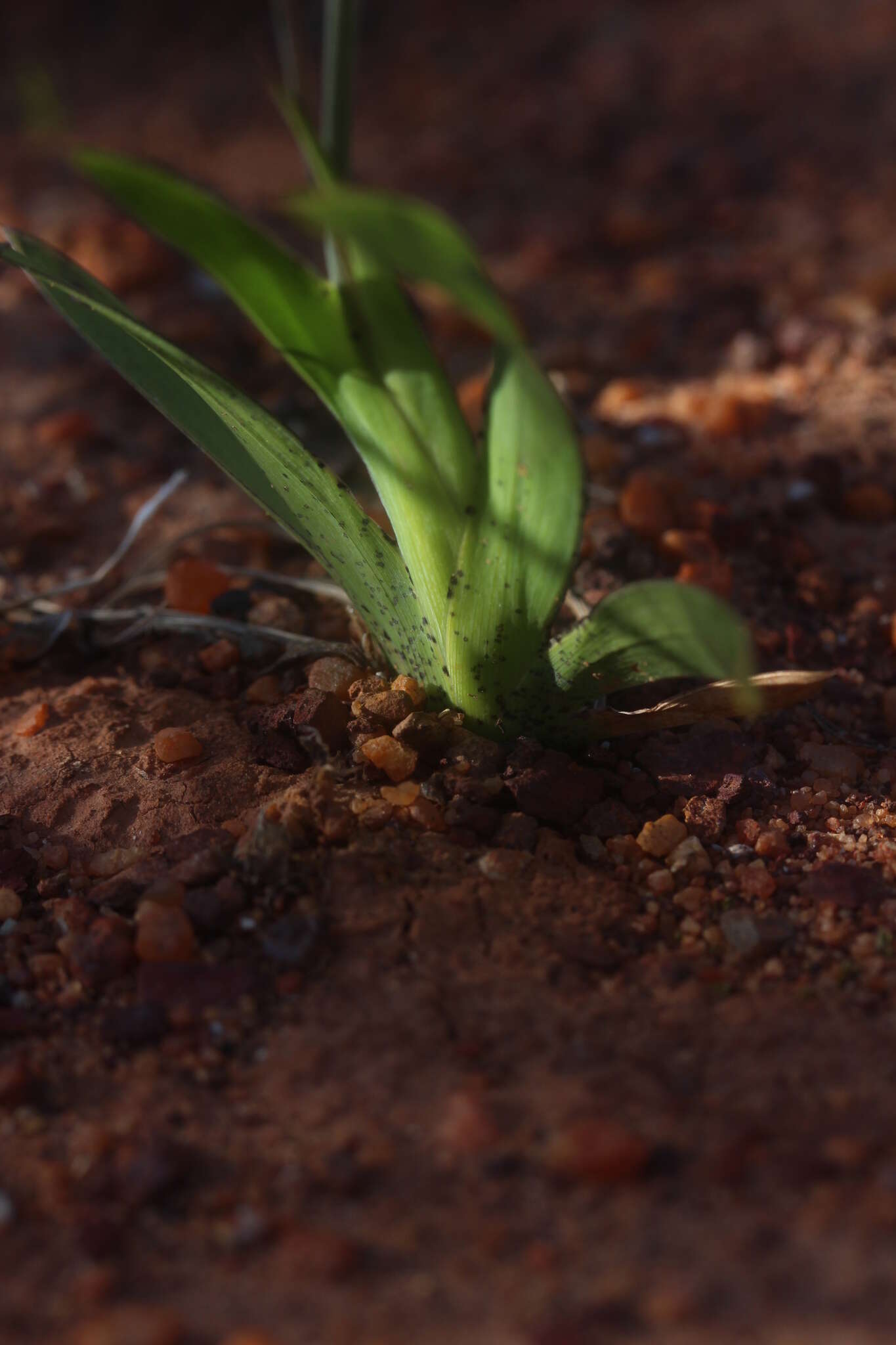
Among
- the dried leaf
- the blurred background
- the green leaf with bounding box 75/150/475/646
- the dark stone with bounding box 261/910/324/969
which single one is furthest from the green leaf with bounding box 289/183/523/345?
the blurred background

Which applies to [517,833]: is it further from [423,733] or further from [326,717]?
[326,717]

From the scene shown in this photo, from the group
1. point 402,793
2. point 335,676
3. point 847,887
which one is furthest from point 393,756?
point 847,887

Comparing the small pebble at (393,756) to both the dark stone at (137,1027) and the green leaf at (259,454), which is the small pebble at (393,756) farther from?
the dark stone at (137,1027)

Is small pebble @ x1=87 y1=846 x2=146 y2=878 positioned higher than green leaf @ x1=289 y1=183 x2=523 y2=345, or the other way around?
green leaf @ x1=289 y1=183 x2=523 y2=345

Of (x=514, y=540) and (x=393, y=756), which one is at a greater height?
(x=514, y=540)

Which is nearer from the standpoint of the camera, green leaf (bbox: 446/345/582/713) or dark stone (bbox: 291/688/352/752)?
green leaf (bbox: 446/345/582/713)

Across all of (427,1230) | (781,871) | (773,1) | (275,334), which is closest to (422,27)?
(773,1)

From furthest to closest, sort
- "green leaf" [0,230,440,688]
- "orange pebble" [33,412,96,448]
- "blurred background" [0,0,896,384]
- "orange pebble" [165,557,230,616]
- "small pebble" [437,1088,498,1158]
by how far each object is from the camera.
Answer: "blurred background" [0,0,896,384] < "orange pebble" [33,412,96,448] < "orange pebble" [165,557,230,616] < "green leaf" [0,230,440,688] < "small pebble" [437,1088,498,1158]

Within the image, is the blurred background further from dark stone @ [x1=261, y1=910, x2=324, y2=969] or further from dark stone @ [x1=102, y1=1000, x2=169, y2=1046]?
dark stone @ [x1=102, y1=1000, x2=169, y2=1046]
